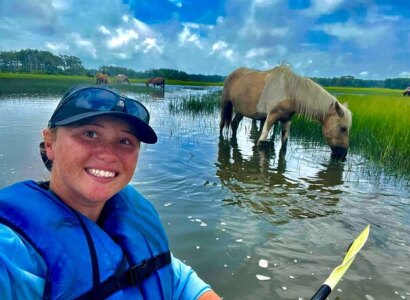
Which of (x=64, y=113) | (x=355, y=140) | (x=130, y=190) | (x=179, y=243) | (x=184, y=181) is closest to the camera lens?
(x=64, y=113)

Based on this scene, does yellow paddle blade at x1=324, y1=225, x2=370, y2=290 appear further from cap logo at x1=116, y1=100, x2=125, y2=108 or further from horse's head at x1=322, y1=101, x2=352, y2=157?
horse's head at x1=322, y1=101, x2=352, y2=157

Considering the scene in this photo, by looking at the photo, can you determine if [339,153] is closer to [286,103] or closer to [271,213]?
[286,103]

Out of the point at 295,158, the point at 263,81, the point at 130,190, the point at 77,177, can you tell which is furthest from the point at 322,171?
the point at 77,177

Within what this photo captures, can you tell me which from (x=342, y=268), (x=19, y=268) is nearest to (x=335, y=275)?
(x=342, y=268)

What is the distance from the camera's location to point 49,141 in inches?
61.6

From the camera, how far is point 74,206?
5.00ft

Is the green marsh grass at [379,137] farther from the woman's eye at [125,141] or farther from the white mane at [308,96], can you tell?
the woman's eye at [125,141]

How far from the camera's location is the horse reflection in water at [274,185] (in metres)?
4.91

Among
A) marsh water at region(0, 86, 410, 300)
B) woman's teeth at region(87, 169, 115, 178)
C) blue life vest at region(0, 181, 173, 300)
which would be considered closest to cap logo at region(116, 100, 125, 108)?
woman's teeth at region(87, 169, 115, 178)

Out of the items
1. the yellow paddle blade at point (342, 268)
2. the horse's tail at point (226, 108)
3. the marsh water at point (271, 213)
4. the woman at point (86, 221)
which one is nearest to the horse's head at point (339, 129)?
the marsh water at point (271, 213)

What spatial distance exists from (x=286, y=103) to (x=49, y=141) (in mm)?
8557

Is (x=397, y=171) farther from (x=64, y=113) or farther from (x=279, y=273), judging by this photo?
(x=64, y=113)

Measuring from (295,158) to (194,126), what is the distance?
5.52 m

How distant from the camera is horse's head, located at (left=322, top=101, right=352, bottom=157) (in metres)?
8.68
